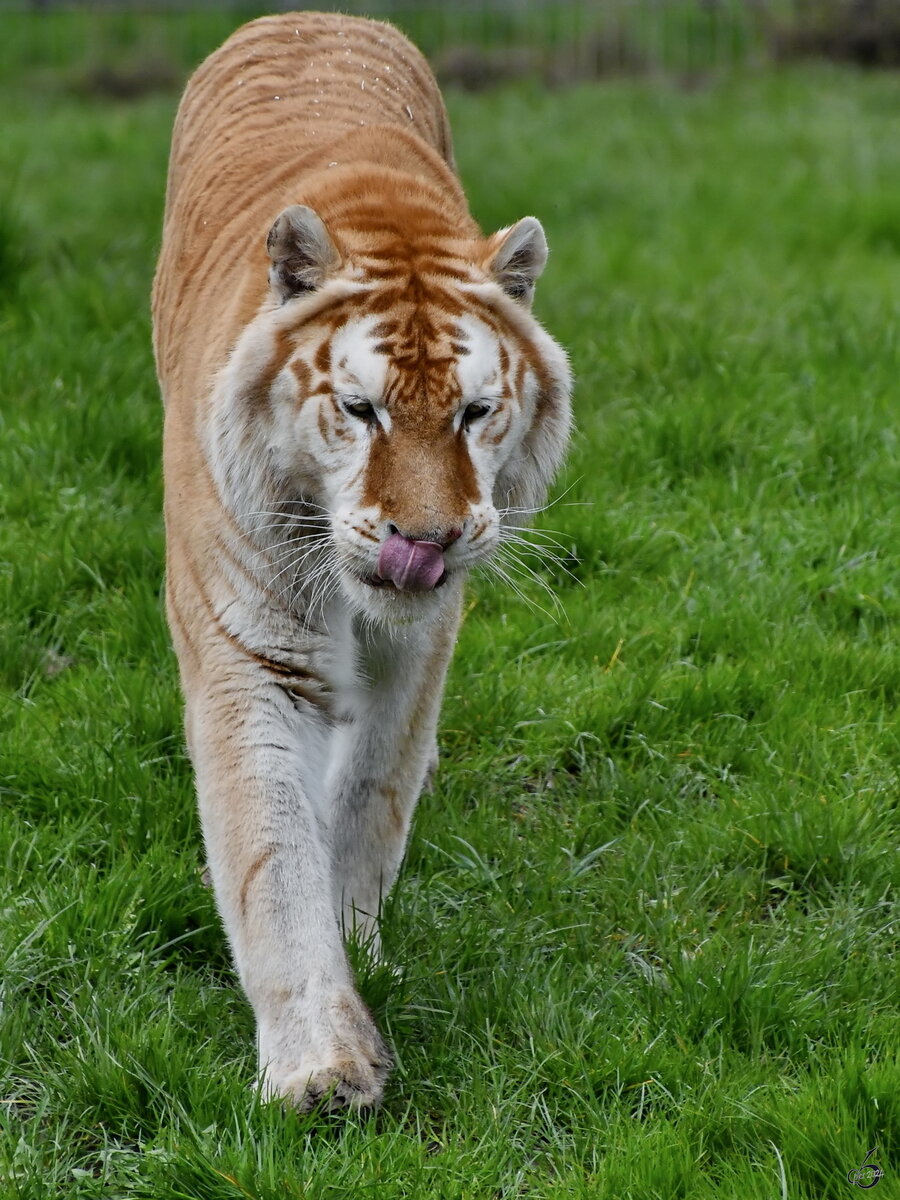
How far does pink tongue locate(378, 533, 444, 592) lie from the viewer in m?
3.10

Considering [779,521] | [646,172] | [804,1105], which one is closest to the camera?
[804,1105]

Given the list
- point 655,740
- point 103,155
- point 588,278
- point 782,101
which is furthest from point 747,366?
point 782,101

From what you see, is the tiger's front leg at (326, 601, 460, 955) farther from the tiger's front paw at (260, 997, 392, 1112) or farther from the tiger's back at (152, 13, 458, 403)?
the tiger's back at (152, 13, 458, 403)

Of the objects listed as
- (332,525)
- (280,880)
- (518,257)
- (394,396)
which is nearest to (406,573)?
(332,525)

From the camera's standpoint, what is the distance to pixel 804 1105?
9.84ft

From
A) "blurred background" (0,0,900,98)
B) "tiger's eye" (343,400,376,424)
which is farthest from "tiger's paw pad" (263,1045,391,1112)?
"blurred background" (0,0,900,98)

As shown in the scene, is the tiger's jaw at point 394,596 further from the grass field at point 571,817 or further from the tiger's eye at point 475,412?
the grass field at point 571,817

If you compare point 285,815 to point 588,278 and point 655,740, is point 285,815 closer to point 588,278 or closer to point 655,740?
point 655,740

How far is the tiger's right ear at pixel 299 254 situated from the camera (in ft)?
10.8

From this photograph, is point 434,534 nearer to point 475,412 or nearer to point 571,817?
point 475,412

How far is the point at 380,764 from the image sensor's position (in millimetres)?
3656

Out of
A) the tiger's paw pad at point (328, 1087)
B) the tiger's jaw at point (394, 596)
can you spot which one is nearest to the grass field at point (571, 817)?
the tiger's paw pad at point (328, 1087)

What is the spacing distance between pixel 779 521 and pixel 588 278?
2.97 metres

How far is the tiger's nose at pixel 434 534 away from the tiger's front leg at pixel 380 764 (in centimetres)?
49
